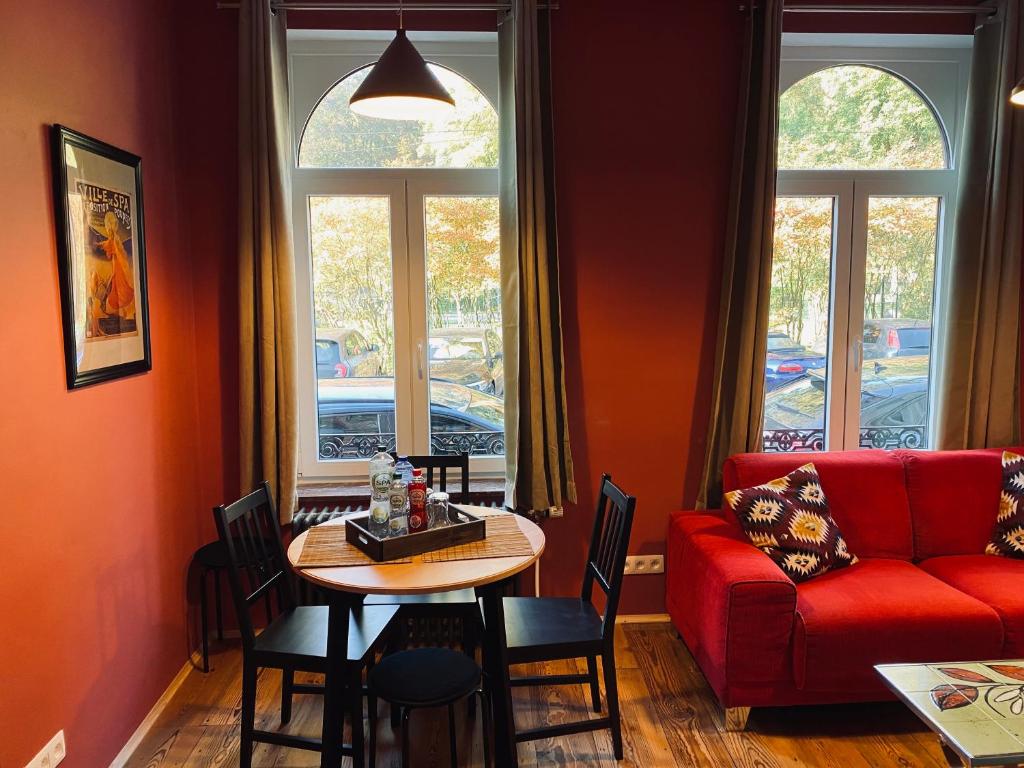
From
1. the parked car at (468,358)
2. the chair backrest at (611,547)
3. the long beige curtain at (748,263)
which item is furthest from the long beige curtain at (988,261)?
Result: the parked car at (468,358)

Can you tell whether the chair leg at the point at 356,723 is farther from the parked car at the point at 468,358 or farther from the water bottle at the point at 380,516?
the parked car at the point at 468,358

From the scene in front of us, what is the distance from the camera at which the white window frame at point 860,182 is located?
3.35m

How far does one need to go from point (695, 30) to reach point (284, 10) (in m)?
1.74

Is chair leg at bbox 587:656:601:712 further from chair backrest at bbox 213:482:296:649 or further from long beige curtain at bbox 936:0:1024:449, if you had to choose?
long beige curtain at bbox 936:0:1024:449

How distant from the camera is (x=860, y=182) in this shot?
134 inches

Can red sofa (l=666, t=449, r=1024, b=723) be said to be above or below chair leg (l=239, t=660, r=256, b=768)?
above

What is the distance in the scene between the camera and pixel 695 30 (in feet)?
10.4

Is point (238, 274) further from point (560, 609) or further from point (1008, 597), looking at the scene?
point (1008, 597)

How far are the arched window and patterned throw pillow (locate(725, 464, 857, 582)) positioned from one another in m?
0.65

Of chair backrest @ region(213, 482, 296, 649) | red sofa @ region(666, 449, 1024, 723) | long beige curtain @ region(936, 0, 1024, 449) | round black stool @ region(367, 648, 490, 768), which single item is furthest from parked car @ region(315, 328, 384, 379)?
long beige curtain @ region(936, 0, 1024, 449)

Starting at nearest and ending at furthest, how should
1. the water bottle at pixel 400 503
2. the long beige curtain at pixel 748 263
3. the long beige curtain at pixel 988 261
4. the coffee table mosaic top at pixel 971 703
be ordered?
the coffee table mosaic top at pixel 971 703 < the water bottle at pixel 400 503 < the long beige curtain at pixel 748 263 < the long beige curtain at pixel 988 261

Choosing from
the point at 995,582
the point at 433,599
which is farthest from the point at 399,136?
the point at 995,582

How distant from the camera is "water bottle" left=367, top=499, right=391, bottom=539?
2381mm

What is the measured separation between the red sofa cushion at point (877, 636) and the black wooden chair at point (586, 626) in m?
0.66
